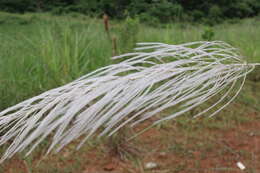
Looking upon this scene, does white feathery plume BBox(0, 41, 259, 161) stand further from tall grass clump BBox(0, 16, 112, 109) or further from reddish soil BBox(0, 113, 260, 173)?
tall grass clump BBox(0, 16, 112, 109)

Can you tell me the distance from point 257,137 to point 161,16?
8.92m

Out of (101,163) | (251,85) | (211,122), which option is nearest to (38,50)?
(101,163)

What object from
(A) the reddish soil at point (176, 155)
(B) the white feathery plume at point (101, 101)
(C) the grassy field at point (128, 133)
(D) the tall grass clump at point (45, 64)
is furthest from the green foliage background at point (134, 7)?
(B) the white feathery plume at point (101, 101)

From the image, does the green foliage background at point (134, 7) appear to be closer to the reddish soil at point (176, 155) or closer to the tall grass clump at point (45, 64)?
the tall grass clump at point (45, 64)

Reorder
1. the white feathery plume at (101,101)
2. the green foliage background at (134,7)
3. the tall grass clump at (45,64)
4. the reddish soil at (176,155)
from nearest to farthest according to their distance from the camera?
the white feathery plume at (101,101) < the reddish soil at (176,155) < the tall grass clump at (45,64) < the green foliage background at (134,7)

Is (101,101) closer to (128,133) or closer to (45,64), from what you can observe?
(128,133)

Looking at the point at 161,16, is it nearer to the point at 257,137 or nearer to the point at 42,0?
the point at 42,0

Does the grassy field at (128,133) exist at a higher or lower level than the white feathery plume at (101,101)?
lower

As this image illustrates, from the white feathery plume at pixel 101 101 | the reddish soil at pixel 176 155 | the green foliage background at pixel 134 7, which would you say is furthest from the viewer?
the green foliage background at pixel 134 7

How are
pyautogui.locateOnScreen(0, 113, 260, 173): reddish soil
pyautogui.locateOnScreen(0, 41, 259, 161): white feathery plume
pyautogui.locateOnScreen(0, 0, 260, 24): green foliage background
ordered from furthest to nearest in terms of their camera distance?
pyautogui.locateOnScreen(0, 0, 260, 24): green foliage background → pyautogui.locateOnScreen(0, 113, 260, 173): reddish soil → pyautogui.locateOnScreen(0, 41, 259, 161): white feathery plume

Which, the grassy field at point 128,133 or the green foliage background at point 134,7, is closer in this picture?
the grassy field at point 128,133

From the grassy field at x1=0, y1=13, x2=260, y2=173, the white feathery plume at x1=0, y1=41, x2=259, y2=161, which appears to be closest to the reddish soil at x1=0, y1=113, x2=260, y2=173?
the grassy field at x1=0, y1=13, x2=260, y2=173

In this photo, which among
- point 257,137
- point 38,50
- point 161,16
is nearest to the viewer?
point 257,137

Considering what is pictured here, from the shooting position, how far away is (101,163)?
49.6 inches
